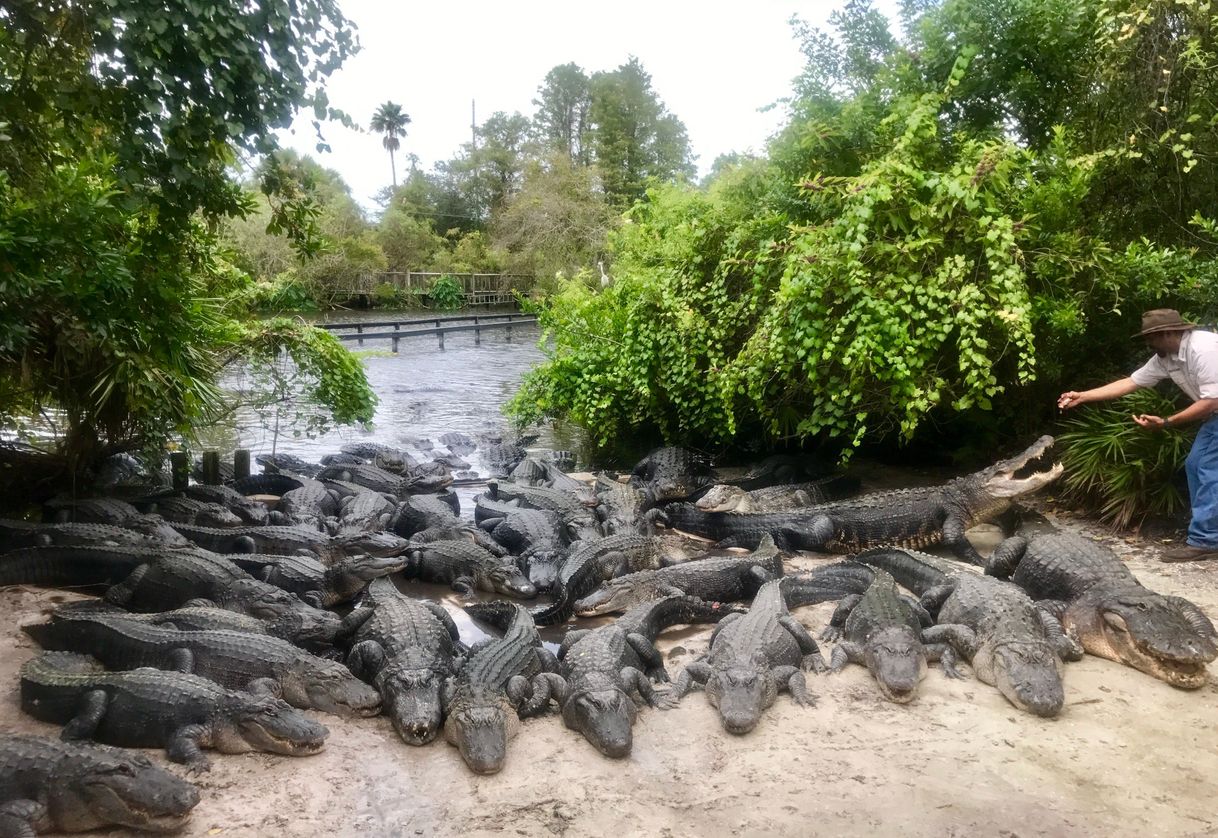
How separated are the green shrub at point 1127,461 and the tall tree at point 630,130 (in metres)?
23.7

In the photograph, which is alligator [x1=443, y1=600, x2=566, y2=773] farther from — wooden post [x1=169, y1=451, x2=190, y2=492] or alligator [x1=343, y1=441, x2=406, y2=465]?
alligator [x1=343, y1=441, x2=406, y2=465]

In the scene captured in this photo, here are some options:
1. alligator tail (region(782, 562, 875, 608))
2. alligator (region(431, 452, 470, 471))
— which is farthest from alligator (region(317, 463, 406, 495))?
alligator tail (region(782, 562, 875, 608))

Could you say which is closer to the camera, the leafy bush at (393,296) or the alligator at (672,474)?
the alligator at (672,474)

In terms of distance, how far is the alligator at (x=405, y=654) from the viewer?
3787mm

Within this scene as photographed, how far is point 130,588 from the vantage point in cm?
518

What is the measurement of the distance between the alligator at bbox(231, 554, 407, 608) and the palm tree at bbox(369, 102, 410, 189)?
41.2m

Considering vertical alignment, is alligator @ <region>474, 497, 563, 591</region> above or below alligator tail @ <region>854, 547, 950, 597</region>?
below

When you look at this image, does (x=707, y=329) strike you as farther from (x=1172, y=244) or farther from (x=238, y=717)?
(x=238, y=717)

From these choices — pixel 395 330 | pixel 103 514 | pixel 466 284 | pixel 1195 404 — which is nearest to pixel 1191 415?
pixel 1195 404

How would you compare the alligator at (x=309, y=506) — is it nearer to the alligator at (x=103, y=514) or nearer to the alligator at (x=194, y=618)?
the alligator at (x=103, y=514)

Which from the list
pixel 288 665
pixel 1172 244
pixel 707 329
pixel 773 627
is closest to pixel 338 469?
pixel 707 329

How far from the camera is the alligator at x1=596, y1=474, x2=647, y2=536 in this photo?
7.38 meters

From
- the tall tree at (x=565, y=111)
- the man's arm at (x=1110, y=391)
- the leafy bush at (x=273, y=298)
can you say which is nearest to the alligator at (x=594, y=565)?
the man's arm at (x=1110, y=391)

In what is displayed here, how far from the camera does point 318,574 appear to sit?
19.0ft
